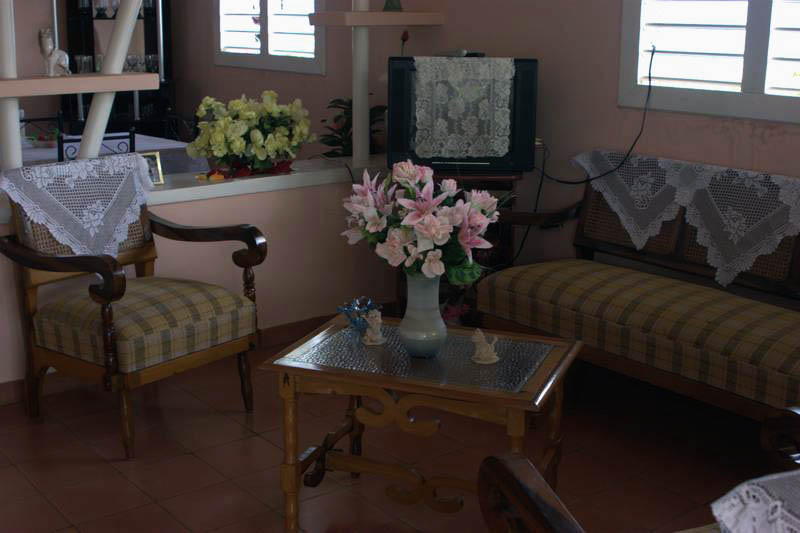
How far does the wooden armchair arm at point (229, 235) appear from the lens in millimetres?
3633

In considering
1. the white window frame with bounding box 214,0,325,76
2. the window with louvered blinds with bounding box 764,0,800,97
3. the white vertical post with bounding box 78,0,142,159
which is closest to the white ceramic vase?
the window with louvered blinds with bounding box 764,0,800,97

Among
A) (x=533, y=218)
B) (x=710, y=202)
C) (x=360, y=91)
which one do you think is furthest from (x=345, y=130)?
(x=710, y=202)

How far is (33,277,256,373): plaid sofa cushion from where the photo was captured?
129 inches

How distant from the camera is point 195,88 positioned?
7.01 meters

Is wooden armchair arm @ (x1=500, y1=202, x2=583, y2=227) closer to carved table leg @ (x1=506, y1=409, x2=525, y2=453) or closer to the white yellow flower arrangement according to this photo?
the white yellow flower arrangement

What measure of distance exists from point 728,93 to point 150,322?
2.32 m

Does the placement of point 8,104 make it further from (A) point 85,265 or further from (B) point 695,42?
(B) point 695,42

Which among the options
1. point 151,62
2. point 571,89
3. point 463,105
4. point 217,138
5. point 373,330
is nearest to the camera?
point 373,330

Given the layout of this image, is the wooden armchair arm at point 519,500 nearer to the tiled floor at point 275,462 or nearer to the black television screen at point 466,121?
the tiled floor at point 275,462

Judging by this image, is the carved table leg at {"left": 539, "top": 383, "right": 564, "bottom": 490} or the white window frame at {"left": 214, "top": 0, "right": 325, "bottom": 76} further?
the white window frame at {"left": 214, "top": 0, "right": 325, "bottom": 76}

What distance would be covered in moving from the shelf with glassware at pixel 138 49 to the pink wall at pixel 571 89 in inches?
80.9

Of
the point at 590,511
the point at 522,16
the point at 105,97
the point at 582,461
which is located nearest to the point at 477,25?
the point at 522,16

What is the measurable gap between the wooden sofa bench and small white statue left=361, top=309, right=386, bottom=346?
0.98 metres

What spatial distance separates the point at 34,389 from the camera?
360cm
